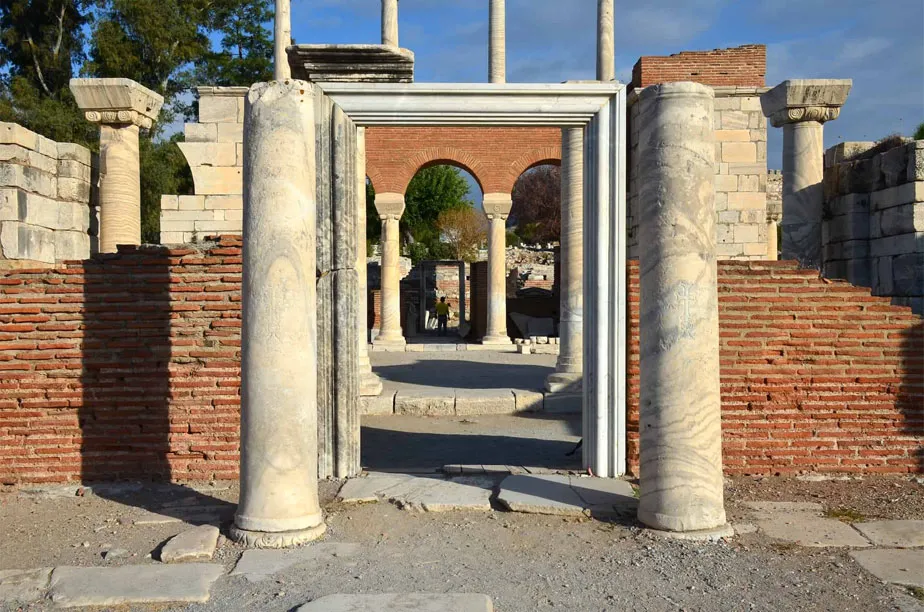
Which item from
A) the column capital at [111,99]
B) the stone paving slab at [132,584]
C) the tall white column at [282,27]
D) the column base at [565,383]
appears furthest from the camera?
the tall white column at [282,27]

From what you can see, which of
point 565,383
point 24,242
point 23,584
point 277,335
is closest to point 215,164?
point 24,242

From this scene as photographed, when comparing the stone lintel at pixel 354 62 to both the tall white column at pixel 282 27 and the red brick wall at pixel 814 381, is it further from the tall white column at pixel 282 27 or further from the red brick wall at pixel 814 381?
the tall white column at pixel 282 27

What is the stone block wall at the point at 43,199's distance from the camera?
279 inches

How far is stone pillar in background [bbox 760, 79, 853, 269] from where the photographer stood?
999 cm

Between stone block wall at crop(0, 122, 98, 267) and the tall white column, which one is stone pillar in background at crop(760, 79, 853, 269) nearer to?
stone block wall at crop(0, 122, 98, 267)

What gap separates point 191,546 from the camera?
15.5ft

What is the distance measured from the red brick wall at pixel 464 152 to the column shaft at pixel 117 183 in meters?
10.4

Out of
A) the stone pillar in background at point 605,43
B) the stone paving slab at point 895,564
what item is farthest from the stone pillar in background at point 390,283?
the stone paving slab at point 895,564

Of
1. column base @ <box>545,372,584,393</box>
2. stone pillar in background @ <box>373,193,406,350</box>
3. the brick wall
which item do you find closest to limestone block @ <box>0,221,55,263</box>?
the brick wall

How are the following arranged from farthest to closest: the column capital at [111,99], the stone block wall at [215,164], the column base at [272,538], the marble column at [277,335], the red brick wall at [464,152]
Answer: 1. the red brick wall at [464,152]
2. the stone block wall at [215,164]
3. the column capital at [111,99]
4. the marble column at [277,335]
5. the column base at [272,538]

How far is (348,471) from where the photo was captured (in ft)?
20.8

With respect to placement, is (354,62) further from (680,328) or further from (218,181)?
(218,181)

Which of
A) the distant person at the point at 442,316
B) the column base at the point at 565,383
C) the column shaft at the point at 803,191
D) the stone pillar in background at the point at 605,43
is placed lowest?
the column base at the point at 565,383

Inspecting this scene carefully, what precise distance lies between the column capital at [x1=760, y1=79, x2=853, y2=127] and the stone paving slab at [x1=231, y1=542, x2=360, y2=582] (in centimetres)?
844
